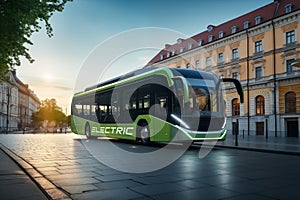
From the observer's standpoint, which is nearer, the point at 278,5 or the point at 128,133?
the point at 128,133

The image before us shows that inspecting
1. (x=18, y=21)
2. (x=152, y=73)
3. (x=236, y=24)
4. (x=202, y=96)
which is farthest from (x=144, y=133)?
(x=236, y=24)

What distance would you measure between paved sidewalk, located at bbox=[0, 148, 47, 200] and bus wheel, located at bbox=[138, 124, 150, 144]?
7649mm

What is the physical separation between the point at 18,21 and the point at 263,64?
33.8 meters

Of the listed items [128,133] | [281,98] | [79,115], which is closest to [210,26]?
[281,98]

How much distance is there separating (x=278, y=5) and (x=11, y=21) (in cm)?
3793

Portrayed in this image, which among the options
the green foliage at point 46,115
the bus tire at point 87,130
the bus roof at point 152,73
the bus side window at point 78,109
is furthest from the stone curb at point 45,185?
the green foliage at point 46,115

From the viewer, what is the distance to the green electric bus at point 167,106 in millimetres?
12297

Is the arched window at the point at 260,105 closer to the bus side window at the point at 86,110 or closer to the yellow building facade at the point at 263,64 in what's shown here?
the yellow building facade at the point at 263,64

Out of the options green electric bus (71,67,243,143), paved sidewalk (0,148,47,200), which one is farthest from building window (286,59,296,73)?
paved sidewalk (0,148,47,200)

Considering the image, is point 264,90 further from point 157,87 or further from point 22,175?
point 22,175

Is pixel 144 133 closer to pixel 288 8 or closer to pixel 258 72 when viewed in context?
pixel 258 72

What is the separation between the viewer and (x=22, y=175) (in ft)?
21.3

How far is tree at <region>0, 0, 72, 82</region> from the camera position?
790 centimetres

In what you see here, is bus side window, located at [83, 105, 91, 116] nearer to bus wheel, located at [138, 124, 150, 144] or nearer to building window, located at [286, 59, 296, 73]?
bus wheel, located at [138, 124, 150, 144]
